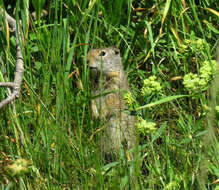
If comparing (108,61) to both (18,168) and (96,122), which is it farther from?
(18,168)

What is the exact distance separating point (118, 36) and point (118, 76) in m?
0.35

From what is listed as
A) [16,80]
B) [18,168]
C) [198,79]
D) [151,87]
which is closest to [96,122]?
[16,80]

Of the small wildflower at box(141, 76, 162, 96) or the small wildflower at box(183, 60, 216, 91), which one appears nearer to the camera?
the small wildflower at box(183, 60, 216, 91)

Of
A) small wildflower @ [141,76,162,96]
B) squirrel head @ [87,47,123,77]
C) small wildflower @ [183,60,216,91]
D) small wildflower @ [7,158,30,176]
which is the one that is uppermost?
small wildflower @ [183,60,216,91]

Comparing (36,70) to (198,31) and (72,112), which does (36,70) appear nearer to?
(72,112)

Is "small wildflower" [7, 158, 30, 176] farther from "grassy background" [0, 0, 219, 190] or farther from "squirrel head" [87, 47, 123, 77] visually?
"squirrel head" [87, 47, 123, 77]

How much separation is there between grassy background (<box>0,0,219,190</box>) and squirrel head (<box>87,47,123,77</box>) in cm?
Answer: 9

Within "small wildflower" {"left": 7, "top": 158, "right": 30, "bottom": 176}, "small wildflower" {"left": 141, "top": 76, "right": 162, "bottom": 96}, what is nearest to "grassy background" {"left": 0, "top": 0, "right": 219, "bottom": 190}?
"small wildflower" {"left": 7, "top": 158, "right": 30, "bottom": 176}

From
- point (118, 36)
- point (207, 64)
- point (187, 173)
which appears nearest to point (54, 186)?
point (187, 173)

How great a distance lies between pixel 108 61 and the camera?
3721mm

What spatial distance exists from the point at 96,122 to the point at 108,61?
1.04 meters

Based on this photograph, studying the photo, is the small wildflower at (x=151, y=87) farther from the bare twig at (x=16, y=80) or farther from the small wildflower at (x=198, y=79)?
the bare twig at (x=16, y=80)

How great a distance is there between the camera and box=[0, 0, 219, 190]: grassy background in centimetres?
218

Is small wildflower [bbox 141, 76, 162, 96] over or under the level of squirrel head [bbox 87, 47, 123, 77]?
over
